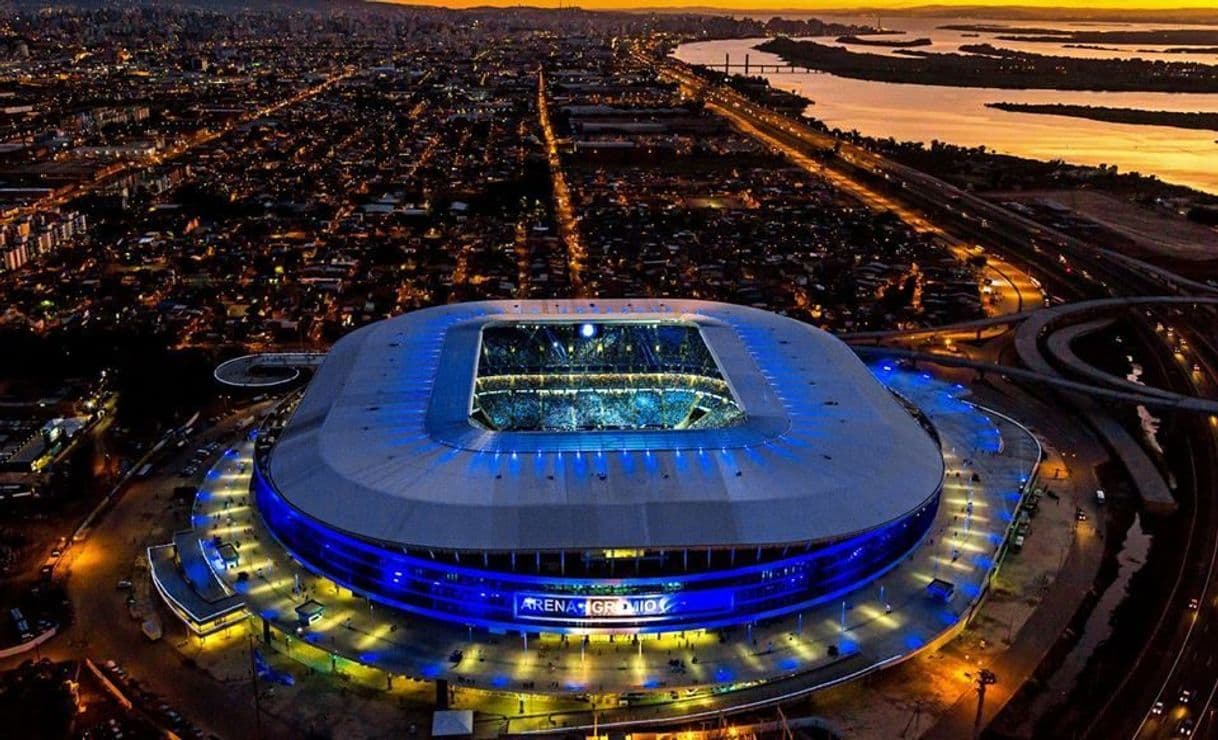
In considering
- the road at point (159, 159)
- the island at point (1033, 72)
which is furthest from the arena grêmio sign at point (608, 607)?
the island at point (1033, 72)

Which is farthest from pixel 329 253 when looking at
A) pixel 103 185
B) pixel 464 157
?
pixel 464 157

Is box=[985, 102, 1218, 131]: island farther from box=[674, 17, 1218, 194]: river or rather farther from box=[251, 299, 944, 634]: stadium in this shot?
box=[251, 299, 944, 634]: stadium

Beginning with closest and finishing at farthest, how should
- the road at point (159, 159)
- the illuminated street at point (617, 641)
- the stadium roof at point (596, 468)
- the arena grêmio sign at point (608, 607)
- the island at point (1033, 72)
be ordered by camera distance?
the illuminated street at point (617, 641) < the arena grêmio sign at point (608, 607) < the stadium roof at point (596, 468) < the road at point (159, 159) < the island at point (1033, 72)

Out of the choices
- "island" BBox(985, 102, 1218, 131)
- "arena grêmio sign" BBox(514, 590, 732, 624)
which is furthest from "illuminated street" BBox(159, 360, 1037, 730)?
"island" BBox(985, 102, 1218, 131)

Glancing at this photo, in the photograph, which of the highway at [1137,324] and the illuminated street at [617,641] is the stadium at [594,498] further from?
the highway at [1137,324]

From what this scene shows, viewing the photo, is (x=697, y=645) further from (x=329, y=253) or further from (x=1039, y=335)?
(x=329, y=253)

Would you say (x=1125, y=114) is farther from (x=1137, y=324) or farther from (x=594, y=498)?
(x=594, y=498)
